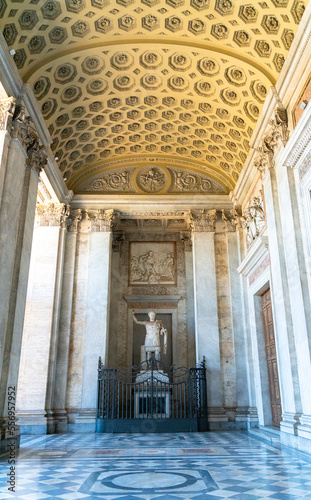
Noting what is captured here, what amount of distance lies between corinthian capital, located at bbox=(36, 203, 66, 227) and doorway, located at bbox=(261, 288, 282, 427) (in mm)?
6917

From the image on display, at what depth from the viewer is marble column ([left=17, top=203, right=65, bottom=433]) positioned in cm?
1160

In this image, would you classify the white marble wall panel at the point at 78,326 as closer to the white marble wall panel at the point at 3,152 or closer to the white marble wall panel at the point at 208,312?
the white marble wall panel at the point at 208,312

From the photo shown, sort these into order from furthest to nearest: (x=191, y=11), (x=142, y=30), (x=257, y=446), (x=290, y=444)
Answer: (x=142, y=30), (x=191, y=11), (x=257, y=446), (x=290, y=444)

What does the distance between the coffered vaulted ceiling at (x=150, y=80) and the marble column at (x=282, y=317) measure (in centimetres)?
284

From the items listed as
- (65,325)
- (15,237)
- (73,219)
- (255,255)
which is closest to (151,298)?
(65,325)

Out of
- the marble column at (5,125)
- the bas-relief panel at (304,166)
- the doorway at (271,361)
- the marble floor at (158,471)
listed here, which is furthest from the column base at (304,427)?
the marble column at (5,125)

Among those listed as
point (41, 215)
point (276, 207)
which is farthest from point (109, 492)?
point (41, 215)

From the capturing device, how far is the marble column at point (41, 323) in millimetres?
11603

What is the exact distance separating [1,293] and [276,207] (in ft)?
20.3

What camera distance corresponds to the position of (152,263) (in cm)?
1625

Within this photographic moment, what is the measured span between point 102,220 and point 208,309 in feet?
15.3

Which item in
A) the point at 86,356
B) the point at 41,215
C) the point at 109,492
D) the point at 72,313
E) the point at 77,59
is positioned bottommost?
the point at 109,492

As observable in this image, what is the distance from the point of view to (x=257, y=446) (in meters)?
8.48

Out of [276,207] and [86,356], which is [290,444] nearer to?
[276,207]
